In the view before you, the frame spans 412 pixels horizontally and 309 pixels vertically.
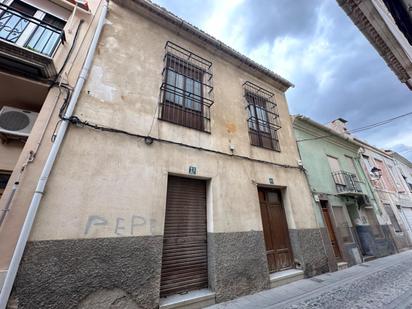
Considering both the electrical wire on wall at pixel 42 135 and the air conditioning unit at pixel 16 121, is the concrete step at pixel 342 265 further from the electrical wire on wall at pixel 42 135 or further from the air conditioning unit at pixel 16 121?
the air conditioning unit at pixel 16 121

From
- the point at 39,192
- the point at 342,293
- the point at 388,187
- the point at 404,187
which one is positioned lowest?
the point at 342,293

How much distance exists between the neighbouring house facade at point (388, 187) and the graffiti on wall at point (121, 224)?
12950 millimetres

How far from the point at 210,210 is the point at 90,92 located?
12.6 feet

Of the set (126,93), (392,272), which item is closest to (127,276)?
(126,93)

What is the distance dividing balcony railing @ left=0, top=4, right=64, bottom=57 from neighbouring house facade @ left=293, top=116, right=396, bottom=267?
856 cm

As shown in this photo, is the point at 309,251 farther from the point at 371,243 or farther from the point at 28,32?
the point at 28,32

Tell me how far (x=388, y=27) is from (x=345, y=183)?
24.2 ft

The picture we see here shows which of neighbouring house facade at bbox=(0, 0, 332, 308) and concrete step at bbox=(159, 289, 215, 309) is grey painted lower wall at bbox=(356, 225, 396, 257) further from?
concrete step at bbox=(159, 289, 215, 309)

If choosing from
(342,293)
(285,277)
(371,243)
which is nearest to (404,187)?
(371,243)

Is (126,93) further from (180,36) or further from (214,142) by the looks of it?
(180,36)

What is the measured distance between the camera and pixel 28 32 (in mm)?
3805

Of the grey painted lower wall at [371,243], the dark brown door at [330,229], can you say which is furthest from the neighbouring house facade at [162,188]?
the grey painted lower wall at [371,243]

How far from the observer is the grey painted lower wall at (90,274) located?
2.46m

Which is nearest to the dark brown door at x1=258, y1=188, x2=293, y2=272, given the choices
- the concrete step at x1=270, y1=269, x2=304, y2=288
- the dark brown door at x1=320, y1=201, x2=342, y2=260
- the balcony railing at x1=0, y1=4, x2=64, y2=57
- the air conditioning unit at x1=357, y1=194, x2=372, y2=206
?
the concrete step at x1=270, y1=269, x2=304, y2=288
